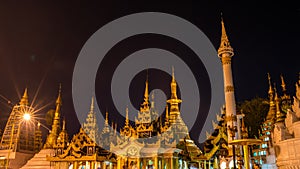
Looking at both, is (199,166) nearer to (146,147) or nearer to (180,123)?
(180,123)

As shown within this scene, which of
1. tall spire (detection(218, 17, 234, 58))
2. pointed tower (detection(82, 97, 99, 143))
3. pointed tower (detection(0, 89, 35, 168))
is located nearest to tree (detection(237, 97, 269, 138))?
tall spire (detection(218, 17, 234, 58))

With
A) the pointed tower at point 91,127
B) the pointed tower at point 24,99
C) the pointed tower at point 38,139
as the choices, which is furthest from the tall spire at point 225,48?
the pointed tower at point 24,99

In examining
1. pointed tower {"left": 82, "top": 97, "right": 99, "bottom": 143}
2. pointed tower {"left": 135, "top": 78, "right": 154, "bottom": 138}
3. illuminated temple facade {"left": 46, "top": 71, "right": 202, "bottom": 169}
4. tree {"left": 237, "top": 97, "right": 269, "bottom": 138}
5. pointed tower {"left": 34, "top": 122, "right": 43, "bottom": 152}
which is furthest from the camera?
tree {"left": 237, "top": 97, "right": 269, "bottom": 138}

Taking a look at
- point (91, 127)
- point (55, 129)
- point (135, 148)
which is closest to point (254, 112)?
point (55, 129)

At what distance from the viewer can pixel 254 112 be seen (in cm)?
4375

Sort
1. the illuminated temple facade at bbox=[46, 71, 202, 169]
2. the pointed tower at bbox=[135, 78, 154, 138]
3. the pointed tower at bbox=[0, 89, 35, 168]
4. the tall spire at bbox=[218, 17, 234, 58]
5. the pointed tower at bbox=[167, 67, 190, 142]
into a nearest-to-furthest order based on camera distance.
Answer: the illuminated temple facade at bbox=[46, 71, 202, 169], the pointed tower at bbox=[135, 78, 154, 138], the pointed tower at bbox=[167, 67, 190, 142], the pointed tower at bbox=[0, 89, 35, 168], the tall spire at bbox=[218, 17, 234, 58]

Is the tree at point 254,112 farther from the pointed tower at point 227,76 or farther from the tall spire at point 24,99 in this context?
the tall spire at point 24,99

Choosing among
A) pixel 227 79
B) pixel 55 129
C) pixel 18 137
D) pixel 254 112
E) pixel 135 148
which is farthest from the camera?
pixel 254 112

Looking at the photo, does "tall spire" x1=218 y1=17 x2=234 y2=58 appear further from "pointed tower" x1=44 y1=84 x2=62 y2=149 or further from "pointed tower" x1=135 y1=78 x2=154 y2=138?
"pointed tower" x1=44 y1=84 x2=62 y2=149

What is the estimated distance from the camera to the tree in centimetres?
4216

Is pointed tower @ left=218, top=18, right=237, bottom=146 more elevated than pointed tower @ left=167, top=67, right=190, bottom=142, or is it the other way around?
pointed tower @ left=218, top=18, right=237, bottom=146

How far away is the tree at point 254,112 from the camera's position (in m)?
42.2

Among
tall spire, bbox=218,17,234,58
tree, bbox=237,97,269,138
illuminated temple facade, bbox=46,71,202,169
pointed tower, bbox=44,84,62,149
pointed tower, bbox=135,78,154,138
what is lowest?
illuminated temple facade, bbox=46,71,202,169

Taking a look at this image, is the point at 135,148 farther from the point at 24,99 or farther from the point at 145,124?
the point at 24,99
